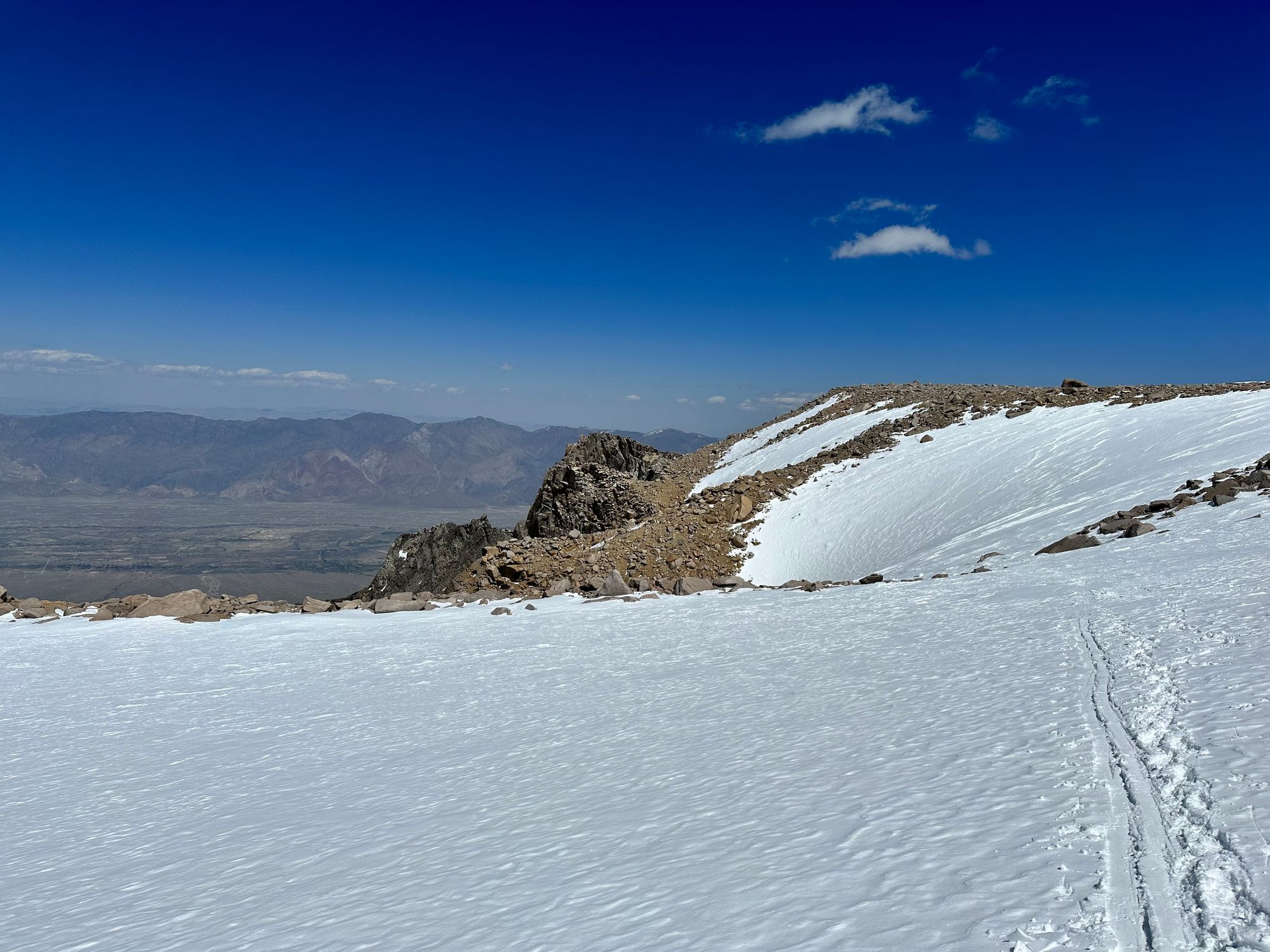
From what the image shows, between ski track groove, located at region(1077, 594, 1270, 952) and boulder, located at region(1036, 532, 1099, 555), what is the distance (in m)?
10.7

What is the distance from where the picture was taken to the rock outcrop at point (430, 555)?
4034 centimetres

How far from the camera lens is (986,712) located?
713 cm

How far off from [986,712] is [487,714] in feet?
21.4

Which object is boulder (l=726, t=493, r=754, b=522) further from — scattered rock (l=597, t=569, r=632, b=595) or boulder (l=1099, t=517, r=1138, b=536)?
boulder (l=1099, t=517, r=1138, b=536)

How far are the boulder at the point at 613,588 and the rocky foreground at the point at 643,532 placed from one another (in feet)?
0.11

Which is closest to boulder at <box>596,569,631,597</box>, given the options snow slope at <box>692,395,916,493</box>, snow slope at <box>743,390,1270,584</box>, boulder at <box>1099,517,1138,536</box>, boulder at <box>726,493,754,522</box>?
snow slope at <box>743,390,1270,584</box>

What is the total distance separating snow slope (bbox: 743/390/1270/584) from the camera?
768 inches

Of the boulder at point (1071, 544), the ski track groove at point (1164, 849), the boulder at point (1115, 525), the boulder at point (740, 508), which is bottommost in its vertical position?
the ski track groove at point (1164, 849)

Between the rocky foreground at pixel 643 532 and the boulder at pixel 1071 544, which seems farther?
the rocky foreground at pixel 643 532

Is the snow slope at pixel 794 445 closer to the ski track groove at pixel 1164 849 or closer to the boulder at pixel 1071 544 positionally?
the boulder at pixel 1071 544

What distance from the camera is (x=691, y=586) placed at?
774 inches

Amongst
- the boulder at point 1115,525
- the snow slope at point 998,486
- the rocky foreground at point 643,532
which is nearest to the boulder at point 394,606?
the rocky foreground at point 643,532

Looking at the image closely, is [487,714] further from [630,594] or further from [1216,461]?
[1216,461]

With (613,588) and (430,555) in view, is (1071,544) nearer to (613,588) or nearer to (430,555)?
(613,588)
